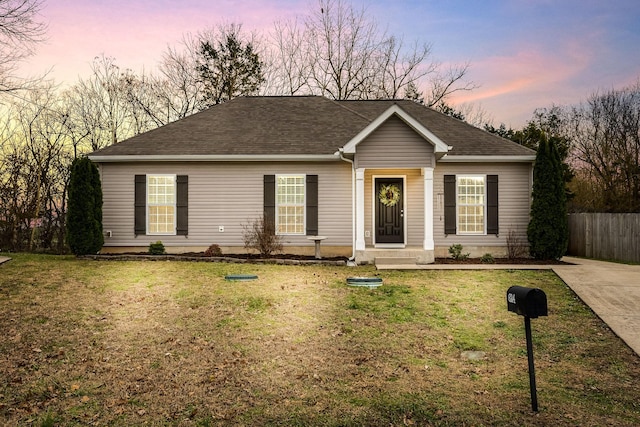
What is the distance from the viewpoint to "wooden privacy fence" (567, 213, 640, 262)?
1509cm

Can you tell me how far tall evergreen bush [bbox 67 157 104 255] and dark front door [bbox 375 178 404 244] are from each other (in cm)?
873

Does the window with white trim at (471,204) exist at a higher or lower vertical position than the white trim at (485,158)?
lower

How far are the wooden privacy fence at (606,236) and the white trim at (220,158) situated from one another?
357 inches

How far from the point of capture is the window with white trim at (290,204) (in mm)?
15070

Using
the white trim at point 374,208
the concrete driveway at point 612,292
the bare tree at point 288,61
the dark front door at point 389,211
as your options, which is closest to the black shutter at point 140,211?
the white trim at point 374,208

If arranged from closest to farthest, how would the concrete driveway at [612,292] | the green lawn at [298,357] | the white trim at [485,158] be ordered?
the green lawn at [298,357], the concrete driveway at [612,292], the white trim at [485,158]

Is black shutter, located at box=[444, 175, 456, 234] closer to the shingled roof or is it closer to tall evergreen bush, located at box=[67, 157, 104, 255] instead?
the shingled roof

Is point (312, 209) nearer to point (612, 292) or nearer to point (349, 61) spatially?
point (612, 292)

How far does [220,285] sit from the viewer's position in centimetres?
991

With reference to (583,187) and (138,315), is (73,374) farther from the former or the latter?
(583,187)

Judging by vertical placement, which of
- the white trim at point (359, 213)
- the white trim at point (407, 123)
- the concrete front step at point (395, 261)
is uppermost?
the white trim at point (407, 123)

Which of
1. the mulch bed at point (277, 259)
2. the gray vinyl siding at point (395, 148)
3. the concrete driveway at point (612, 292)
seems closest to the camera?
the concrete driveway at point (612, 292)

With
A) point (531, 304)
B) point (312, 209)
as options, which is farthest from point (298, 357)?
point (312, 209)

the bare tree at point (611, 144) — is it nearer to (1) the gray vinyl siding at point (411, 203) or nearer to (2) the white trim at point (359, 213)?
(1) the gray vinyl siding at point (411, 203)
